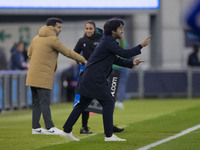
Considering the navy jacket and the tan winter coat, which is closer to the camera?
the navy jacket

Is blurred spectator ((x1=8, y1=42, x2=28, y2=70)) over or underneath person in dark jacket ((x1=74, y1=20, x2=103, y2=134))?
underneath

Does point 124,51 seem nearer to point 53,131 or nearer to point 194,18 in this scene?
point 53,131

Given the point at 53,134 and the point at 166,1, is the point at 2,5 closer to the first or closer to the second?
the point at 166,1

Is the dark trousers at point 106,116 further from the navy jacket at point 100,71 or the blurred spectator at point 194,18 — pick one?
the blurred spectator at point 194,18

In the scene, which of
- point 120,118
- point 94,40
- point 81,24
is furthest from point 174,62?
point 94,40

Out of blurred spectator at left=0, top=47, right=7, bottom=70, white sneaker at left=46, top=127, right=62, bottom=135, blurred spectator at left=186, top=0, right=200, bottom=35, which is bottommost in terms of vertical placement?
white sneaker at left=46, top=127, right=62, bottom=135

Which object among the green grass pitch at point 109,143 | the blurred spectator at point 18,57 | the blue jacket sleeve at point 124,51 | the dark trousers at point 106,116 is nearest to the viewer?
the green grass pitch at point 109,143

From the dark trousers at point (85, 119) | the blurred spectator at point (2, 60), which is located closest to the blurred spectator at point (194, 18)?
the dark trousers at point (85, 119)

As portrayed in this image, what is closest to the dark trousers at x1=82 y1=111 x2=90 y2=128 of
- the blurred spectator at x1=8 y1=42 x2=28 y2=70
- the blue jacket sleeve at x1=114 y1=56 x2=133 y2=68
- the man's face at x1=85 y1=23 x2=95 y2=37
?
the man's face at x1=85 y1=23 x2=95 y2=37

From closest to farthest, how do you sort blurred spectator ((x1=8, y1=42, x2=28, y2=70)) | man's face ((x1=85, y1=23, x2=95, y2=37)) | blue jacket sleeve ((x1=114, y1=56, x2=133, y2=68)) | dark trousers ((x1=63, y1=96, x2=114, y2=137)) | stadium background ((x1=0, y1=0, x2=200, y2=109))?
dark trousers ((x1=63, y1=96, x2=114, y2=137))
blue jacket sleeve ((x1=114, y1=56, x2=133, y2=68))
man's face ((x1=85, y1=23, x2=95, y2=37))
blurred spectator ((x1=8, y1=42, x2=28, y2=70))
stadium background ((x1=0, y1=0, x2=200, y2=109))

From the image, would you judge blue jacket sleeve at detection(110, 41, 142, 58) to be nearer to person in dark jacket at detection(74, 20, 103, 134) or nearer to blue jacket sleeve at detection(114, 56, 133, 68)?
blue jacket sleeve at detection(114, 56, 133, 68)

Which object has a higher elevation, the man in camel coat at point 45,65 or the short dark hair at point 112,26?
the short dark hair at point 112,26

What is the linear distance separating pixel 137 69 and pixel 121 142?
15.2 meters

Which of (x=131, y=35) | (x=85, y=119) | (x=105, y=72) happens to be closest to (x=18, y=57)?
(x=131, y=35)
